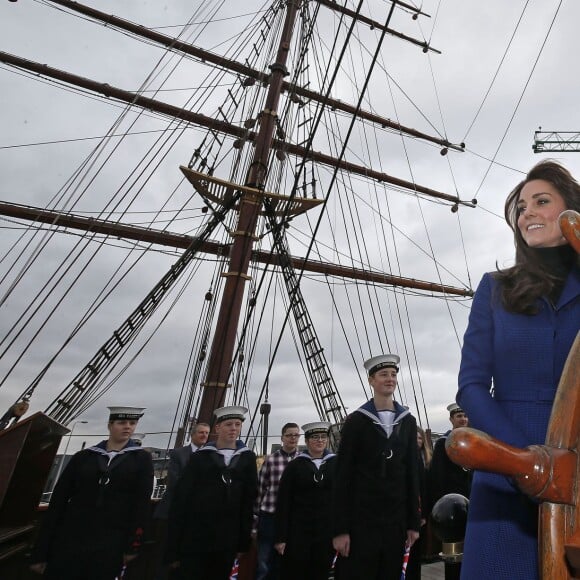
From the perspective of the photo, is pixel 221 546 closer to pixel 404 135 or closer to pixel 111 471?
pixel 111 471

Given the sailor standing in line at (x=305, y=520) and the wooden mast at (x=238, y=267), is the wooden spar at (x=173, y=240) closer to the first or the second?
the wooden mast at (x=238, y=267)

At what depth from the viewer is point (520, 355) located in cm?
95

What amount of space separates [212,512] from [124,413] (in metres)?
0.97

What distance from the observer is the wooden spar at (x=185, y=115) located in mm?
12258

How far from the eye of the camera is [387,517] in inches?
102

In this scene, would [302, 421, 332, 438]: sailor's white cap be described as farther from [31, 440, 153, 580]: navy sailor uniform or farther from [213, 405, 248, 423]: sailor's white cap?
[31, 440, 153, 580]: navy sailor uniform

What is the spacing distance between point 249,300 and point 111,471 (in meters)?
8.58

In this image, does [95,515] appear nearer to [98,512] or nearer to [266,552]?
[98,512]

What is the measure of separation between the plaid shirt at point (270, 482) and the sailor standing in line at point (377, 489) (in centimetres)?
171

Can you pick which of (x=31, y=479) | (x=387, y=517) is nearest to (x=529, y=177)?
(x=387, y=517)

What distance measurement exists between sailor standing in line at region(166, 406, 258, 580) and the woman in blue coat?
9.11ft

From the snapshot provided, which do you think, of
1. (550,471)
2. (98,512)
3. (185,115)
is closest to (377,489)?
(98,512)

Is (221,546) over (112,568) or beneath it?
over

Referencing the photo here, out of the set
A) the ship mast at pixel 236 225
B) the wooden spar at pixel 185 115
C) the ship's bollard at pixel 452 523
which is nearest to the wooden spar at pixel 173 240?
the ship mast at pixel 236 225
